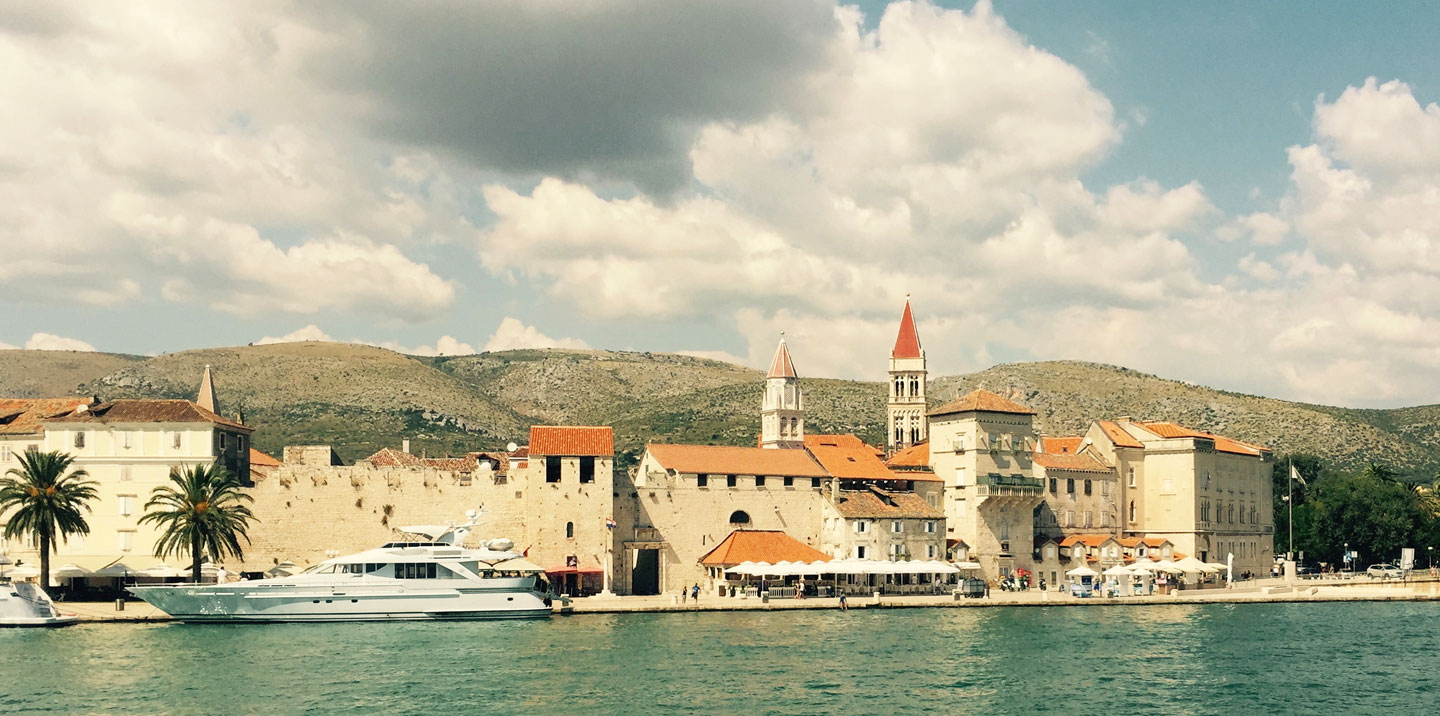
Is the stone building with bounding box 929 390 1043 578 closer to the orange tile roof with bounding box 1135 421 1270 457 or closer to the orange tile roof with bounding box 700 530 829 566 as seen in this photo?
the orange tile roof with bounding box 700 530 829 566

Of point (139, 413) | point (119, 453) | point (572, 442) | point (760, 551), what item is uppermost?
point (139, 413)

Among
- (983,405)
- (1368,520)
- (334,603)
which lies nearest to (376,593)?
(334,603)

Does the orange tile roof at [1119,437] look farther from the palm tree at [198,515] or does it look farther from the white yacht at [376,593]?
the palm tree at [198,515]

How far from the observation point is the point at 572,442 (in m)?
75.7

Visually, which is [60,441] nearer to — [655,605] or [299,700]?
[655,605]

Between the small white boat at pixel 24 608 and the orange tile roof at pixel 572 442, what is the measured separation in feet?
84.1

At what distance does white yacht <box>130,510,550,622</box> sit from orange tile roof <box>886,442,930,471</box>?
99.5ft

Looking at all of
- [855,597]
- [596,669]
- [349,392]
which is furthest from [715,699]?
[349,392]

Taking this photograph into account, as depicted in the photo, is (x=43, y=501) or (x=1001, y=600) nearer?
(x=43, y=501)

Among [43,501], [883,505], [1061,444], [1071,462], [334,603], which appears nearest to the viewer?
[334,603]

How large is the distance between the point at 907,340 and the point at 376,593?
58856 millimetres

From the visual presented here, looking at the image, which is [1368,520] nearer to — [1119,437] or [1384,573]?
[1384,573]

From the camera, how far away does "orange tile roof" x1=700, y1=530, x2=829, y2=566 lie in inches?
2940

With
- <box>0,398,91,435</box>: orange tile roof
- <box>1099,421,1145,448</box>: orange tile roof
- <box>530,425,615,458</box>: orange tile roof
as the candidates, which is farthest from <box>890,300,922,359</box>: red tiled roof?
<box>0,398,91,435</box>: orange tile roof
